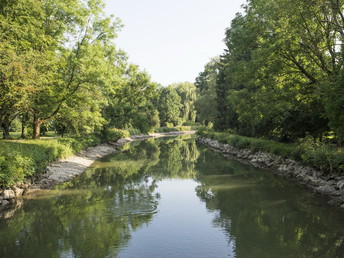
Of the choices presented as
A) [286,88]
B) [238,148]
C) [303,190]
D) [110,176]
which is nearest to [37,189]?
[110,176]

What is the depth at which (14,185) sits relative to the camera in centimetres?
1407

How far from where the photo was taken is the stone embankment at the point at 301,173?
1410cm

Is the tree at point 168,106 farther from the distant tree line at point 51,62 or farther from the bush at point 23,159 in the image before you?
the bush at point 23,159

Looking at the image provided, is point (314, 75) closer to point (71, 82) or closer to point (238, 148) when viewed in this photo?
point (238, 148)

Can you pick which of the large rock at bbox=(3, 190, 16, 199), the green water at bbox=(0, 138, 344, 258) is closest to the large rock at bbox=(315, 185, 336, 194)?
the green water at bbox=(0, 138, 344, 258)

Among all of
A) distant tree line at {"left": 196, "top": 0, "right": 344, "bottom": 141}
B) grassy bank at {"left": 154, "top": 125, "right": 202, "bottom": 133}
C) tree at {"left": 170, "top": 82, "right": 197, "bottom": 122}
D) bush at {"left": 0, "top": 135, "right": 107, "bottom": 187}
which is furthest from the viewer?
tree at {"left": 170, "top": 82, "right": 197, "bottom": 122}

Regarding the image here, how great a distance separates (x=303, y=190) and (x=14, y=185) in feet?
48.7

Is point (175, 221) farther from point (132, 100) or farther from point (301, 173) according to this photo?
point (132, 100)

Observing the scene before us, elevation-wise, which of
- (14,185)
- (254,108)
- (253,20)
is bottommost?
(14,185)

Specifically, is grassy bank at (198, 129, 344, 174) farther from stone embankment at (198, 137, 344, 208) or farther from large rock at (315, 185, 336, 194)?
large rock at (315, 185, 336, 194)

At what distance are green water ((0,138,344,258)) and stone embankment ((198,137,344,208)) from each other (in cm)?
72

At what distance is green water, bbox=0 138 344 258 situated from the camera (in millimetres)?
9227

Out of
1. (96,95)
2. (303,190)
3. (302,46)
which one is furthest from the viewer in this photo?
(96,95)

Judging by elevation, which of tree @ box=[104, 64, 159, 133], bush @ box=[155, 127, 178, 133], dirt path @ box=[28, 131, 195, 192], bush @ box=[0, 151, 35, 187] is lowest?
dirt path @ box=[28, 131, 195, 192]
